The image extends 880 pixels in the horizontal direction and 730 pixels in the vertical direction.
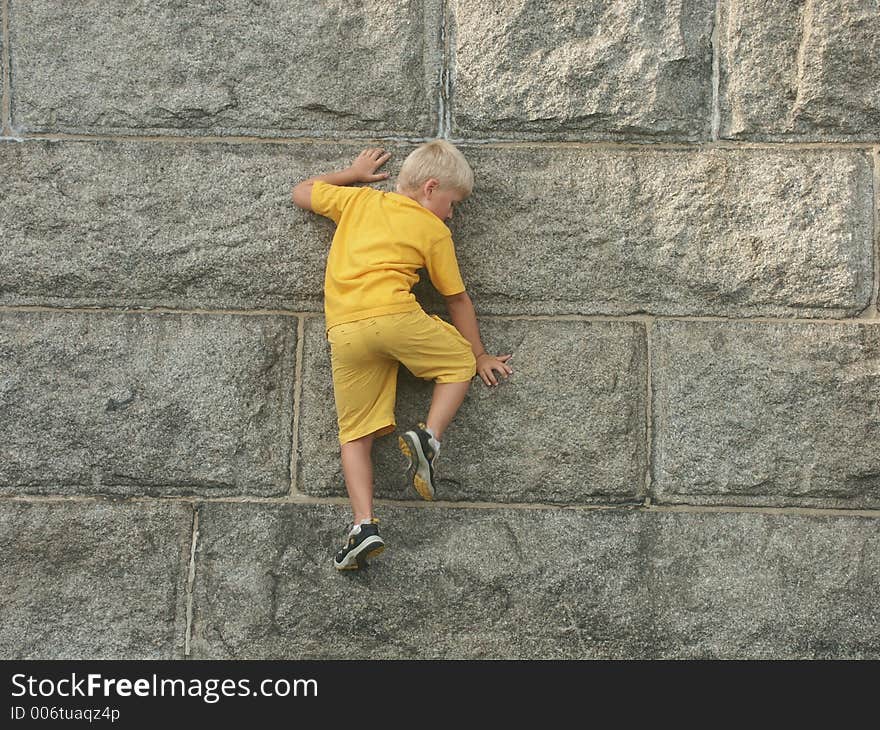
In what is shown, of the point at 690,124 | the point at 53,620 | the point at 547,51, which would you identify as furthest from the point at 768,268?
the point at 53,620

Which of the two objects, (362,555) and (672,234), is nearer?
(362,555)

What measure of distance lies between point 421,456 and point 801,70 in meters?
1.84

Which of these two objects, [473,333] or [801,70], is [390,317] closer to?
[473,333]

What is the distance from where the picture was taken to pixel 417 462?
125 inches

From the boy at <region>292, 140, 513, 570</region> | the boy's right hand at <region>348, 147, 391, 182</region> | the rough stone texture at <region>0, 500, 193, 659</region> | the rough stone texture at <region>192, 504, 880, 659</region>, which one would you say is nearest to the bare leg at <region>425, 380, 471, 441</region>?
the boy at <region>292, 140, 513, 570</region>

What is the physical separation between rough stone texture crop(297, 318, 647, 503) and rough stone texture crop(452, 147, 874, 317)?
0.41 feet

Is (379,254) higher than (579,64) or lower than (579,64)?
lower

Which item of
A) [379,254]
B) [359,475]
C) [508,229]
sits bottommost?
[359,475]

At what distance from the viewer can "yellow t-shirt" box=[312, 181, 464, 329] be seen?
3.22 meters

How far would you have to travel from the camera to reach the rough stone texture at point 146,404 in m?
3.40

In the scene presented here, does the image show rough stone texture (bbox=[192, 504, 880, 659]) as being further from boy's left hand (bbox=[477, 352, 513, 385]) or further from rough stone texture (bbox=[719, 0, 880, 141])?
rough stone texture (bbox=[719, 0, 880, 141])

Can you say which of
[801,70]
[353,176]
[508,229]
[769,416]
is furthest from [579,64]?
[769,416]

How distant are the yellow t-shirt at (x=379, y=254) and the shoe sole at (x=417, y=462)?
410 millimetres

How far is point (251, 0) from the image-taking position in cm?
347
